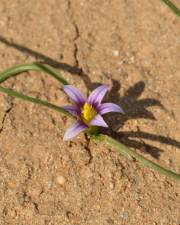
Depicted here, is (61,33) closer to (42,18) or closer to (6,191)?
(42,18)

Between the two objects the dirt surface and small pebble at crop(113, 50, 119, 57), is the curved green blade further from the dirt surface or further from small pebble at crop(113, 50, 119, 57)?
small pebble at crop(113, 50, 119, 57)

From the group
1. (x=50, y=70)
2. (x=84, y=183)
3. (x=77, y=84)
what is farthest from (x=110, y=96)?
(x=84, y=183)

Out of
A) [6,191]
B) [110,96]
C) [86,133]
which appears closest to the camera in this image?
[6,191]

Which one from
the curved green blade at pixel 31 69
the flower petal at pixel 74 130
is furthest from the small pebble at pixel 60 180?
the curved green blade at pixel 31 69

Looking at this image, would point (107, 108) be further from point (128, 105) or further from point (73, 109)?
point (128, 105)

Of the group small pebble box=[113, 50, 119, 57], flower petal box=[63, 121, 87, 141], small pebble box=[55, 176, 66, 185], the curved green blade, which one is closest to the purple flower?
flower petal box=[63, 121, 87, 141]

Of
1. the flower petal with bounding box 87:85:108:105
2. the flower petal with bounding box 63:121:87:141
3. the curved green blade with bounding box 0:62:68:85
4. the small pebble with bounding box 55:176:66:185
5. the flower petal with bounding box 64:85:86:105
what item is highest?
the flower petal with bounding box 87:85:108:105

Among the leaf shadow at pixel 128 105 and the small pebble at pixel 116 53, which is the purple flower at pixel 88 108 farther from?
the small pebble at pixel 116 53
